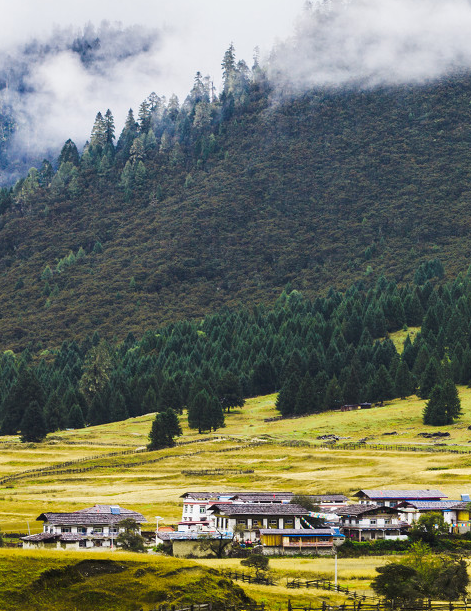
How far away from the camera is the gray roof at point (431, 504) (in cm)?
8659

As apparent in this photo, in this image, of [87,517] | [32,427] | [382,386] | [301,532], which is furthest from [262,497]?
[382,386]

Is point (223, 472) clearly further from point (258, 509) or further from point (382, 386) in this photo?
point (382, 386)

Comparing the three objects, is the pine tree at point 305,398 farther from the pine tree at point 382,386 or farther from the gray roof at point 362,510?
the gray roof at point 362,510

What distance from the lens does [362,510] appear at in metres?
84.0

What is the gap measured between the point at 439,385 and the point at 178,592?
4662 inches

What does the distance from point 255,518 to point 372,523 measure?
10.6 metres

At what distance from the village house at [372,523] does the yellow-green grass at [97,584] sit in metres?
39.6

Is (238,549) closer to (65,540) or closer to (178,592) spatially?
(65,540)

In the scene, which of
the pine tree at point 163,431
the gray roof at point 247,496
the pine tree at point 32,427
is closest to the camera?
the gray roof at point 247,496

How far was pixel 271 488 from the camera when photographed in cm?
10656

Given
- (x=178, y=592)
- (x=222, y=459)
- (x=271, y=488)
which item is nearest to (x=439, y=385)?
(x=222, y=459)

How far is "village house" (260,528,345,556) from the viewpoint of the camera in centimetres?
7762

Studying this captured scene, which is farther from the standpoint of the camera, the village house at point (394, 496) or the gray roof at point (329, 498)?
the gray roof at point (329, 498)

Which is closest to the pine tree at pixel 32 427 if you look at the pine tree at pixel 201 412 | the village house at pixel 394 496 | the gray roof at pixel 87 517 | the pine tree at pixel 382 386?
the pine tree at pixel 201 412
